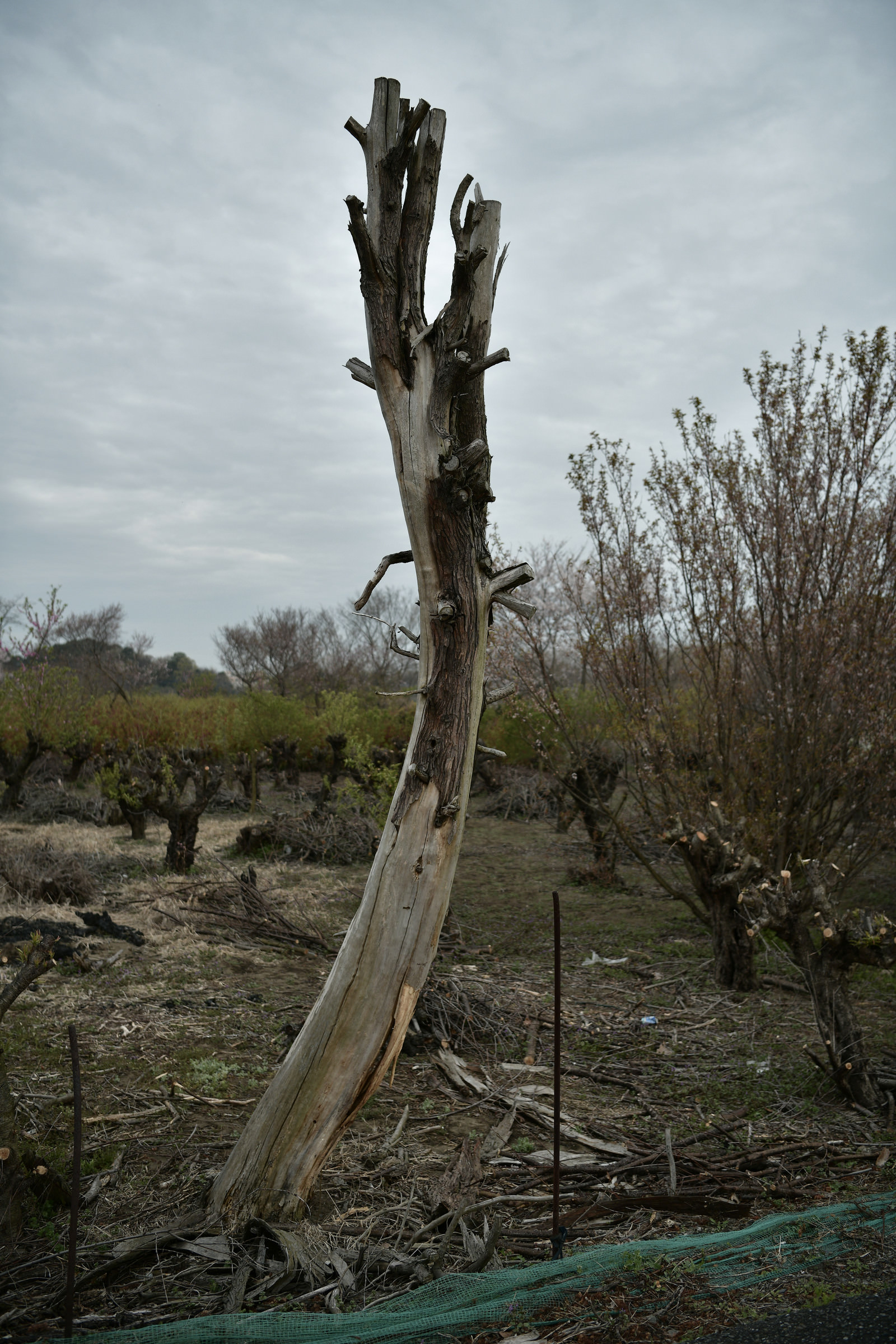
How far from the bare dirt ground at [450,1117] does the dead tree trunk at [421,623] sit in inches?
14.1

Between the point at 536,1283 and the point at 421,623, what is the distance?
2.23m

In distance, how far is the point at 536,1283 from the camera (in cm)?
266

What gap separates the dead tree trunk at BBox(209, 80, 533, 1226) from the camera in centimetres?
297

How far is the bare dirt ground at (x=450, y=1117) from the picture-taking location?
2.70 m

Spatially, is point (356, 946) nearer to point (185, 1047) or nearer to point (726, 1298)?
point (726, 1298)

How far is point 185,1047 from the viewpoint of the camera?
4715 millimetres

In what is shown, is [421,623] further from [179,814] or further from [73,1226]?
[179,814]

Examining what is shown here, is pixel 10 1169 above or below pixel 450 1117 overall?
above

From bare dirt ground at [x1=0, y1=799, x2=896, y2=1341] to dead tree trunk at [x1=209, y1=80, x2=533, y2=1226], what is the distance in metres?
0.36

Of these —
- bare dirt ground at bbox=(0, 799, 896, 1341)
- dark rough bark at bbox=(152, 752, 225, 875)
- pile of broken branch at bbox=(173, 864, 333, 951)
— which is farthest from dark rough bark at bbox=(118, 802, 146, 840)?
bare dirt ground at bbox=(0, 799, 896, 1341)

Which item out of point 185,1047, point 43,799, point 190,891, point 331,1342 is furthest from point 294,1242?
point 43,799

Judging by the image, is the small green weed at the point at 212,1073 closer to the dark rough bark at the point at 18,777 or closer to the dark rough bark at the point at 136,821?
the dark rough bark at the point at 136,821

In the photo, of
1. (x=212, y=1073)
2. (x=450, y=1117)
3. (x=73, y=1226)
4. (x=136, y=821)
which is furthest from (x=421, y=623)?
(x=136, y=821)

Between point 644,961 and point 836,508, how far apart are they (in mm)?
4092
